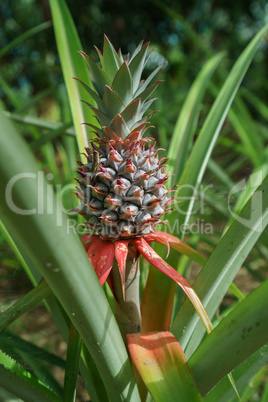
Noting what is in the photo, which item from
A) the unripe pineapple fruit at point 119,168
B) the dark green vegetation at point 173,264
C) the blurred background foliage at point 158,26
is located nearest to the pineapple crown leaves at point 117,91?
the unripe pineapple fruit at point 119,168

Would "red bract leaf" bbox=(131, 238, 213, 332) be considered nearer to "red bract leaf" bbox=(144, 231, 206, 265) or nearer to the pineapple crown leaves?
"red bract leaf" bbox=(144, 231, 206, 265)

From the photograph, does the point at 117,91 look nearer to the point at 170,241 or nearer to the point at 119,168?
the point at 119,168

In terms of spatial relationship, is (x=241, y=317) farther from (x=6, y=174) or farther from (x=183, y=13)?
(x=183, y=13)

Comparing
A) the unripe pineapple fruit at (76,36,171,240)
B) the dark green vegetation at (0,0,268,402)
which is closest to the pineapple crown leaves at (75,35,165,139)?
the unripe pineapple fruit at (76,36,171,240)

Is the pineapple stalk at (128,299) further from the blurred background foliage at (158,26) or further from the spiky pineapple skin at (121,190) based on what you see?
the blurred background foliage at (158,26)

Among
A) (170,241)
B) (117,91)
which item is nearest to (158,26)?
(117,91)

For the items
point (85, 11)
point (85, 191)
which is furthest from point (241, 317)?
point (85, 11)

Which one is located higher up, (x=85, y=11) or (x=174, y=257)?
(x=85, y=11)
